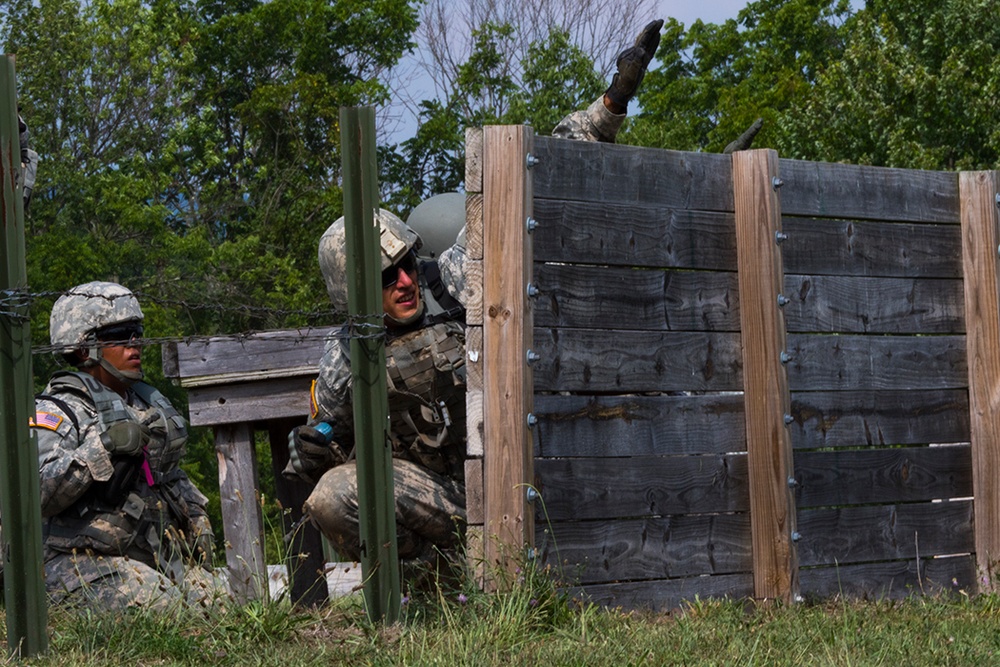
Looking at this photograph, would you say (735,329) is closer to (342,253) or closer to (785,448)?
(785,448)

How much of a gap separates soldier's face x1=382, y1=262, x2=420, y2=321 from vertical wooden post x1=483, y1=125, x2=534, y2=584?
34.4 inches

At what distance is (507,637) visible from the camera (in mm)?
4520

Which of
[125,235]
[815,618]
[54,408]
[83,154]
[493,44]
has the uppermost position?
[493,44]

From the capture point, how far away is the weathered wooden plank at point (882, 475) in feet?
19.1

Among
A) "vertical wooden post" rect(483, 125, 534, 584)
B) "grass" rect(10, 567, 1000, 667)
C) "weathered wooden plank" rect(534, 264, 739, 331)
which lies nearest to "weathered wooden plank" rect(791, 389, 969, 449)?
"weathered wooden plank" rect(534, 264, 739, 331)

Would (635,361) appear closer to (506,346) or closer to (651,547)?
(506,346)

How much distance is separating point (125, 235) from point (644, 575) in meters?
19.4

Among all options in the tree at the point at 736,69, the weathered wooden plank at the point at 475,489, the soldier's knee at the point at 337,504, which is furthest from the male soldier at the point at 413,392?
the tree at the point at 736,69

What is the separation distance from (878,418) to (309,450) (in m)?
2.63

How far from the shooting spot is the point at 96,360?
678 centimetres

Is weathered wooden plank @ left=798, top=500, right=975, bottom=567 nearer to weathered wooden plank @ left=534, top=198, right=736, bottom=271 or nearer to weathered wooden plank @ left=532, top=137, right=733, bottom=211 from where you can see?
weathered wooden plank @ left=534, top=198, right=736, bottom=271

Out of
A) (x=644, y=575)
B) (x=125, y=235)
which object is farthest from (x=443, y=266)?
(x=125, y=235)

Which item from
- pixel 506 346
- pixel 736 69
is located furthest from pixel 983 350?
pixel 736 69

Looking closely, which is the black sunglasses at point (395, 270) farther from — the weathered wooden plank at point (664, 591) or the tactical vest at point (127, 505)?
the weathered wooden plank at point (664, 591)
